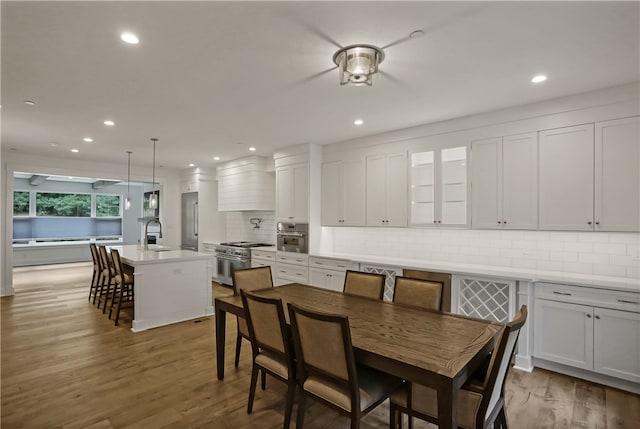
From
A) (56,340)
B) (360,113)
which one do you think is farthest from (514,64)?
(56,340)

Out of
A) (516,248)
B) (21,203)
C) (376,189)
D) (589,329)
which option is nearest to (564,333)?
(589,329)

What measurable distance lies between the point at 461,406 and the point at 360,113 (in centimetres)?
289

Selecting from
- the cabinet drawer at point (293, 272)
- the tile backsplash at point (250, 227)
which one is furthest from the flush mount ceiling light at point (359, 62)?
the tile backsplash at point (250, 227)

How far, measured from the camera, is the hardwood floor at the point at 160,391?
230 centimetres

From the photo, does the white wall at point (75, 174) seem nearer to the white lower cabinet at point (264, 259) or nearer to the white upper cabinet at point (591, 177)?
the white lower cabinet at point (264, 259)

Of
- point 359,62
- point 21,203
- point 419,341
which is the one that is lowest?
point 419,341

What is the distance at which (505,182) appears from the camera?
135 inches

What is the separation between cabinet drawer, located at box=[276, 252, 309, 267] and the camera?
5.12 meters

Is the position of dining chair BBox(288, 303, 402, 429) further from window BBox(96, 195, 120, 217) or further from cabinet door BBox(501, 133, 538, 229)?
window BBox(96, 195, 120, 217)

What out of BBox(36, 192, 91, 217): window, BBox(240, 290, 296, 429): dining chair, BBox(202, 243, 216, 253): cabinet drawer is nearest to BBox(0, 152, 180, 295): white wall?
BBox(202, 243, 216, 253): cabinet drawer

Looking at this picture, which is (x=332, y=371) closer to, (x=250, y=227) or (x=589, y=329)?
(x=589, y=329)

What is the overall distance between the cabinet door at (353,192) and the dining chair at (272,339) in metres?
2.72

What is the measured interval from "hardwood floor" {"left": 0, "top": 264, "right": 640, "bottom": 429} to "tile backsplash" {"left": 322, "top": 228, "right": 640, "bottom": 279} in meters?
1.11

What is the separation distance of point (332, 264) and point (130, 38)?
11.6 ft
